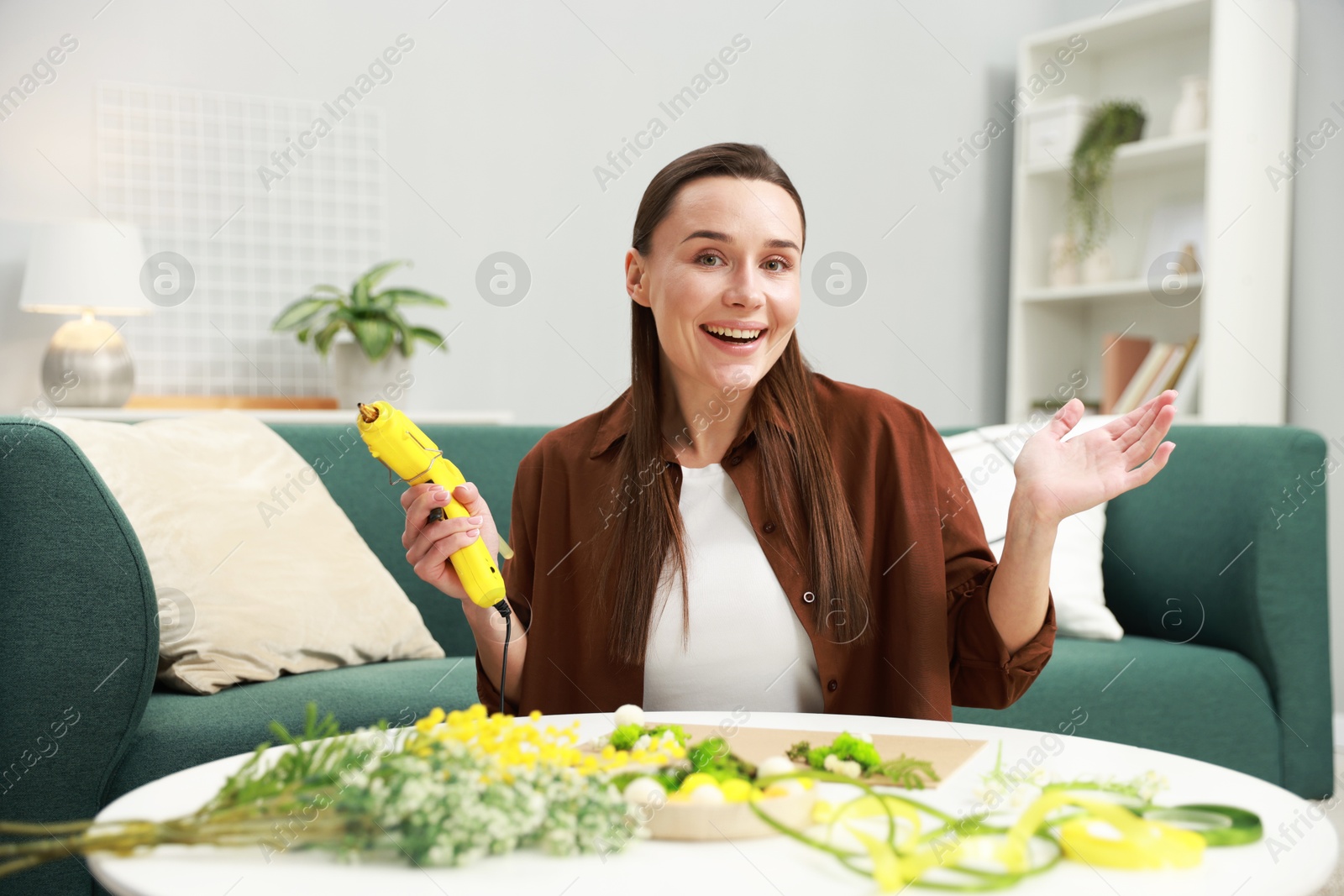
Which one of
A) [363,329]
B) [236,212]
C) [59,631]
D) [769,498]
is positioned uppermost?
[236,212]

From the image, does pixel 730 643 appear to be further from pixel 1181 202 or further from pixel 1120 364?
pixel 1181 202

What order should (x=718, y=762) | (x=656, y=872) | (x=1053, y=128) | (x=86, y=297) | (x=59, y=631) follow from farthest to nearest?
(x=1053, y=128) < (x=86, y=297) < (x=59, y=631) < (x=718, y=762) < (x=656, y=872)

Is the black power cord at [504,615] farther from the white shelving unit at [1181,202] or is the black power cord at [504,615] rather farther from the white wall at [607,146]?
the white shelving unit at [1181,202]

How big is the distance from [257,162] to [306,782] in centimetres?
301

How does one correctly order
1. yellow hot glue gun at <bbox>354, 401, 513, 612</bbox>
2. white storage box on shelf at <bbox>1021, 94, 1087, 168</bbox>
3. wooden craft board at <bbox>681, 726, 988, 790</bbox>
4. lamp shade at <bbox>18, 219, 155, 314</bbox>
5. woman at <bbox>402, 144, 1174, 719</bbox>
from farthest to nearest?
white storage box on shelf at <bbox>1021, 94, 1087, 168</bbox>
lamp shade at <bbox>18, 219, 155, 314</bbox>
woman at <bbox>402, 144, 1174, 719</bbox>
yellow hot glue gun at <bbox>354, 401, 513, 612</bbox>
wooden craft board at <bbox>681, 726, 988, 790</bbox>

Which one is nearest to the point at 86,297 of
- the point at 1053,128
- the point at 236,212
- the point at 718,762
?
the point at 236,212

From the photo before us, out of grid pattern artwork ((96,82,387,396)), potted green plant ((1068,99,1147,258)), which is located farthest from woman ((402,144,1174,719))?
potted green plant ((1068,99,1147,258))

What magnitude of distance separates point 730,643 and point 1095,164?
3.36 m

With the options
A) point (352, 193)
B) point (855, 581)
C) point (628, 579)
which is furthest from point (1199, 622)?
point (352, 193)

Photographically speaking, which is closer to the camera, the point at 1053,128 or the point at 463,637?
the point at 463,637

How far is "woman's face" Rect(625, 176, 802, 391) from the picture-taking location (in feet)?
4.39

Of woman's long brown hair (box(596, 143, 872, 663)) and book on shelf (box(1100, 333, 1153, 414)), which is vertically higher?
book on shelf (box(1100, 333, 1153, 414))

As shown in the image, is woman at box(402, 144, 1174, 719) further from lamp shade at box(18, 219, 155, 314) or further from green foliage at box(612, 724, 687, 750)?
lamp shade at box(18, 219, 155, 314)

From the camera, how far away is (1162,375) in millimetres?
3826
